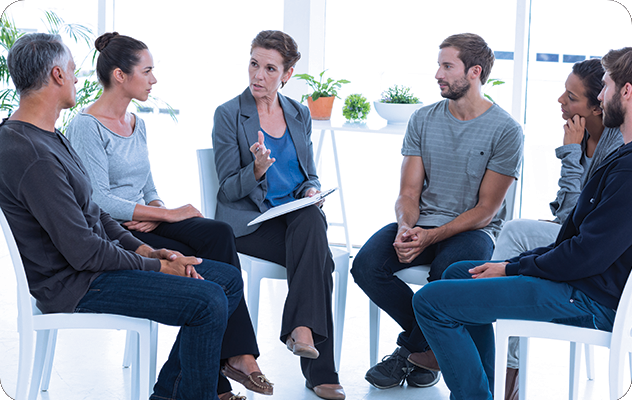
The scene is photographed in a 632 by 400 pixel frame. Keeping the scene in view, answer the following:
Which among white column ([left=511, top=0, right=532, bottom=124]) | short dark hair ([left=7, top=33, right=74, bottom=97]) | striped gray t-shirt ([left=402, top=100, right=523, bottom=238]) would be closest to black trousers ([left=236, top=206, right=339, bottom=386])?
striped gray t-shirt ([left=402, top=100, right=523, bottom=238])

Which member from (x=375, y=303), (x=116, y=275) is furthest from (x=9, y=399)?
(x=375, y=303)

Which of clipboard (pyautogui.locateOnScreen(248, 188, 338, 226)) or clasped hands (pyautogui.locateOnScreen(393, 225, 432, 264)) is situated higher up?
clipboard (pyautogui.locateOnScreen(248, 188, 338, 226))

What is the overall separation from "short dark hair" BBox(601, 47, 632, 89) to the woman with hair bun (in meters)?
1.22

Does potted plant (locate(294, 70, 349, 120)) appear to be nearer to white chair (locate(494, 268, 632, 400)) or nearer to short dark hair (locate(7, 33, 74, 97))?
short dark hair (locate(7, 33, 74, 97))

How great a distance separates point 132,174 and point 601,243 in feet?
4.74

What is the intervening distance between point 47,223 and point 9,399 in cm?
71

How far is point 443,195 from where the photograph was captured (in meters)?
2.25

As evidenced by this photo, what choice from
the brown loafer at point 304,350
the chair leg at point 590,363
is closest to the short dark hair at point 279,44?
the brown loafer at point 304,350

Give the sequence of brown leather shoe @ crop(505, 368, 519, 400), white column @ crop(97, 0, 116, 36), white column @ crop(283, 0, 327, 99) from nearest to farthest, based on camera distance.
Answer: brown leather shoe @ crop(505, 368, 519, 400) → white column @ crop(283, 0, 327, 99) → white column @ crop(97, 0, 116, 36)

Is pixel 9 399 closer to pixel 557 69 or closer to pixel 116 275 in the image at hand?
pixel 116 275

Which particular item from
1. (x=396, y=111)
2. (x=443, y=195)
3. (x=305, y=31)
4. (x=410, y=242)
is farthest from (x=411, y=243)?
(x=305, y=31)

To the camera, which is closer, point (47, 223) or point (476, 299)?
point (47, 223)

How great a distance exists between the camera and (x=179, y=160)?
443 cm

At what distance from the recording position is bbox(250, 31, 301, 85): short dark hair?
2.29 meters
